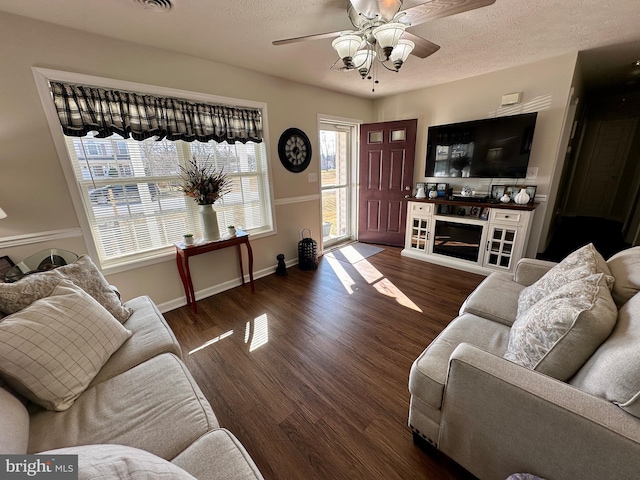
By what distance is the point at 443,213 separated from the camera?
11.5 ft

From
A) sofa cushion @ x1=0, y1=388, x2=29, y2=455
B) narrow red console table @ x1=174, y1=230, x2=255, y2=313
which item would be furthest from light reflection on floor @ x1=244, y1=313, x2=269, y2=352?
sofa cushion @ x1=0, y1=388, x2=29, y2=455

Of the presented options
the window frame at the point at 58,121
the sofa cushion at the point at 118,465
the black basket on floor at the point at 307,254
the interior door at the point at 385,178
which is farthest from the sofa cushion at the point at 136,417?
the interior door at the point at 385,178

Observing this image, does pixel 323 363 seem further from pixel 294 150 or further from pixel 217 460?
pixel 294 150

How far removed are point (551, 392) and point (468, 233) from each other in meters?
2.77

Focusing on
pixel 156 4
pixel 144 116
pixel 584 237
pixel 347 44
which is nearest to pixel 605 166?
pixel 584 237

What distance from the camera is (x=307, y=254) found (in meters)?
3.43

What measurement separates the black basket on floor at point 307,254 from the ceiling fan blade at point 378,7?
96.2 inches

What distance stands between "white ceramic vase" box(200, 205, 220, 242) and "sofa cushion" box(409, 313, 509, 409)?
2.15 meters

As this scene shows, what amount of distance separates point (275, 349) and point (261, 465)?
0.81 m

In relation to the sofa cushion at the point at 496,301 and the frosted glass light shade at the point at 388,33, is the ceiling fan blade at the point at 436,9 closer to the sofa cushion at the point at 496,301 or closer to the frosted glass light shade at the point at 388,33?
the frosted glass light shade at the point at 388,33

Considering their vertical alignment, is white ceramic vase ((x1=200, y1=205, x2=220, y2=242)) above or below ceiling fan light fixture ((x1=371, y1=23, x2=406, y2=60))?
below

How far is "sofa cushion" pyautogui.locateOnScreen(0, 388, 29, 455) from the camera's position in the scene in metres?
0.79

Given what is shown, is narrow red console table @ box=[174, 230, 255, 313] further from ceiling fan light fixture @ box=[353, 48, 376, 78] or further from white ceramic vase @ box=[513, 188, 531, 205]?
white ceramic vase @ box=[513, 188, 531, 205]

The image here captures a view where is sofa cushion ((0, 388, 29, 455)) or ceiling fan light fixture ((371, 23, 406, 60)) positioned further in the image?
ceiling fan light fixture ((371, 23, 406, 60))
